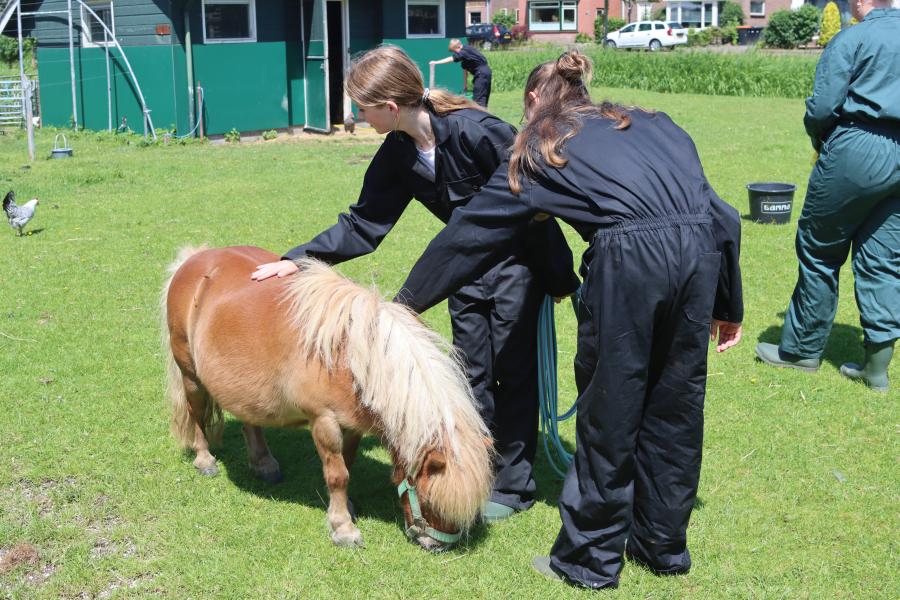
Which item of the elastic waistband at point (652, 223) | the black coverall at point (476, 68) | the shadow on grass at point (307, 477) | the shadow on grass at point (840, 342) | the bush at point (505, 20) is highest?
the bush at point (505, 20)

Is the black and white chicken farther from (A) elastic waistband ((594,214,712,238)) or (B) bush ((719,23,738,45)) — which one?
(B) bush ((719,23,738,45))

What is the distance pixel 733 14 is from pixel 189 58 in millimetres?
55097

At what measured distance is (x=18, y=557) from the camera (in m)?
3.90

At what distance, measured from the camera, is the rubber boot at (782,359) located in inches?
251

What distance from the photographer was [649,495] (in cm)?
373

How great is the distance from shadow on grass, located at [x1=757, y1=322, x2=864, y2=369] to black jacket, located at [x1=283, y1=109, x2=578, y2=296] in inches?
133

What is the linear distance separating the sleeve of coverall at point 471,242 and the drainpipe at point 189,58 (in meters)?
15.1

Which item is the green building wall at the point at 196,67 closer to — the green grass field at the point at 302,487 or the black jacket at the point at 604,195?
the green grass field at the point at 302,487

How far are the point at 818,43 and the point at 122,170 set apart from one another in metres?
46.9

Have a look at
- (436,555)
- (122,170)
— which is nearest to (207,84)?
(122,170)

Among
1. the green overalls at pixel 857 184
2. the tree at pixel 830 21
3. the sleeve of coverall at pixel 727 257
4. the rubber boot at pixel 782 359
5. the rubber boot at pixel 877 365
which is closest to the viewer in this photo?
the sleeve of coverall at pixel 727 257

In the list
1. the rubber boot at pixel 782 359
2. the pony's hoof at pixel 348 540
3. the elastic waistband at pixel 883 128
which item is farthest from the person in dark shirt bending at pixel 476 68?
the pony's hoof at pixel 348 540

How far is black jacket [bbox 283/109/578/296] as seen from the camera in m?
4.03

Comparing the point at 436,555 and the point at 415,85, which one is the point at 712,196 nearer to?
the point at 415,85
